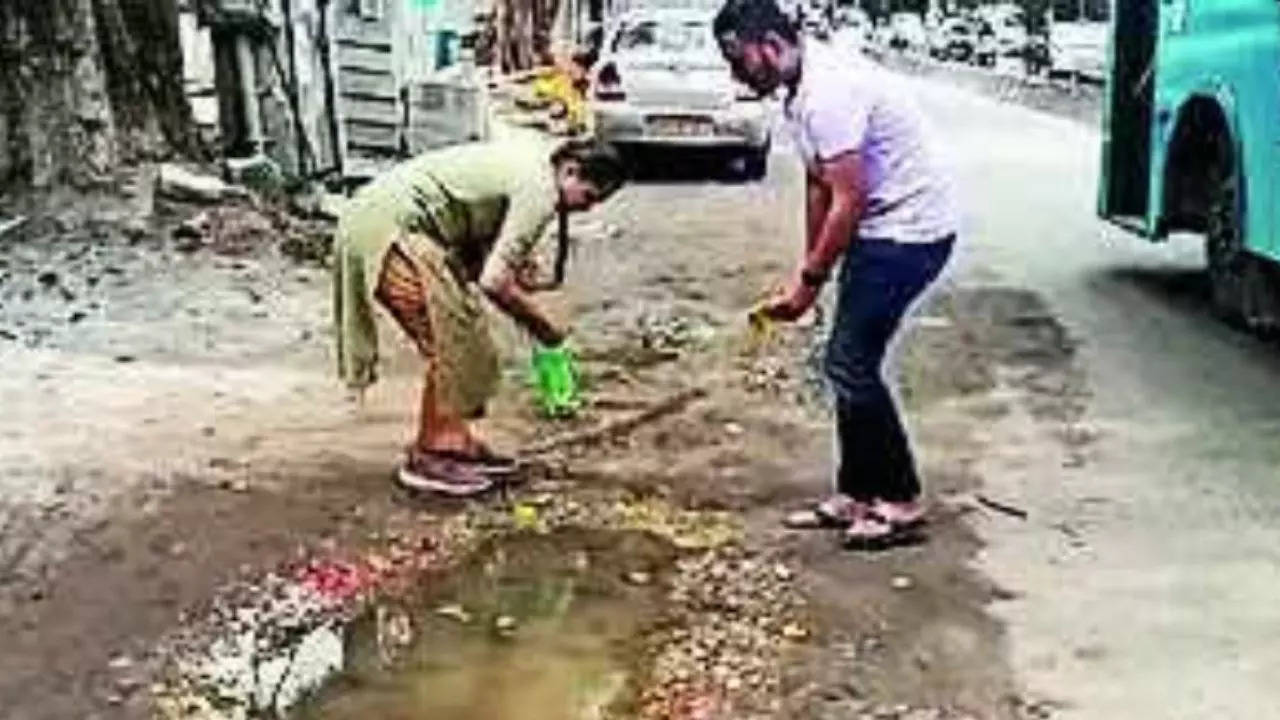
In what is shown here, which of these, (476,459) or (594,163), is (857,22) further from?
(594,163)

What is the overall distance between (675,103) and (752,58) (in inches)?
614

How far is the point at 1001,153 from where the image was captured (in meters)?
27.4

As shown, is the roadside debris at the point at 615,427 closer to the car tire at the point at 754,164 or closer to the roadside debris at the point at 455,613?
the roadside debris at the point at 455,613

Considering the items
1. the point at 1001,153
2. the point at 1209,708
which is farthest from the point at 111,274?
the point at 1001,153

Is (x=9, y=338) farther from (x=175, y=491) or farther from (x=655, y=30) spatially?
(x=655, y=30)

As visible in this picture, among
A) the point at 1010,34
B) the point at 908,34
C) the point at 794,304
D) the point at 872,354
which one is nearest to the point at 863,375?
the point at 872,354

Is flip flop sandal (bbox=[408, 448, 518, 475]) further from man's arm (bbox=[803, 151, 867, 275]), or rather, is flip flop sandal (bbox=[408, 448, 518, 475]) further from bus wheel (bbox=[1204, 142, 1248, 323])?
bus wheel (bbox=[1204, 142, 1248, 323])

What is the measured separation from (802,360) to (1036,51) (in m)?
34.4

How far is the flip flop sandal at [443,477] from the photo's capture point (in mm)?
8320

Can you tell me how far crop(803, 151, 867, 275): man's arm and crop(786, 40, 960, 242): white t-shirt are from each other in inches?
1.5

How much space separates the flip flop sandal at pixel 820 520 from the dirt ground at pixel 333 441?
0.09 meters

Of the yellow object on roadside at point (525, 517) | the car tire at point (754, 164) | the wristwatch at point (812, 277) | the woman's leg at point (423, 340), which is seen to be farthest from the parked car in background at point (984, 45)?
the wristwatch at point (812, 277)

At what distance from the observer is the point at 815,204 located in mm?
7570

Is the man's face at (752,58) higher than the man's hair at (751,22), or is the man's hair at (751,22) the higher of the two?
the man's hair at (751,22)
